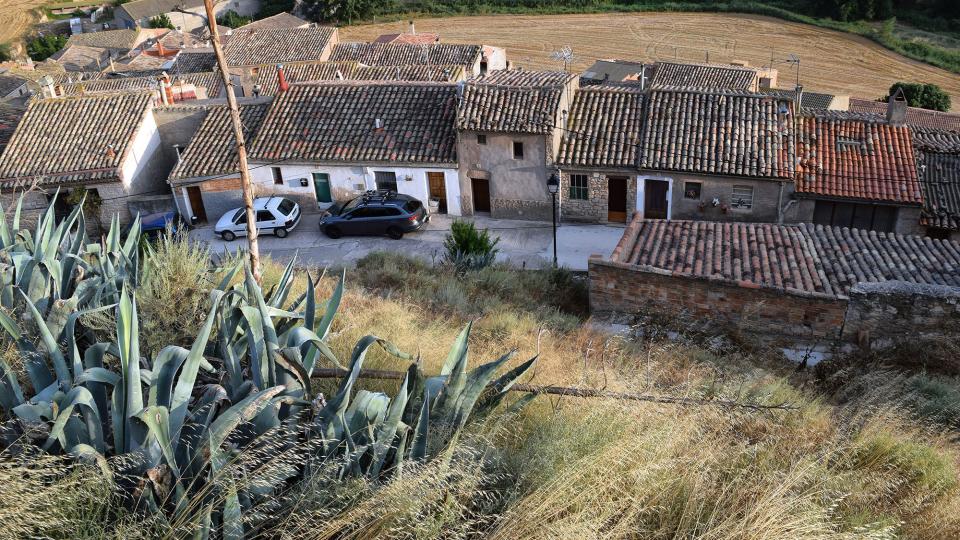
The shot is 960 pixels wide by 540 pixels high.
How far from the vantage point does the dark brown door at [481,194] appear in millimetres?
21891

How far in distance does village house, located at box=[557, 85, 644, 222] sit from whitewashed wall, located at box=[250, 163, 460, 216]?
348cm

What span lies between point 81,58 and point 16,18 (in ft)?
101

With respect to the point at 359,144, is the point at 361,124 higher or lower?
higher

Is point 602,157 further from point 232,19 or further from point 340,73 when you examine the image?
point 232,19

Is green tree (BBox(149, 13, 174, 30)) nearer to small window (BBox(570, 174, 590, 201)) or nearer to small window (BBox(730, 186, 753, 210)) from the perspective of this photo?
small window (BBox(570, 174, 590, 201))

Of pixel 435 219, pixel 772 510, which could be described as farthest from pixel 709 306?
pixel 435 219

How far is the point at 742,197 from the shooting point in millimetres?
19828

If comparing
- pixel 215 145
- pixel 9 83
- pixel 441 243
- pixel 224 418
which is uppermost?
pixel 224 418

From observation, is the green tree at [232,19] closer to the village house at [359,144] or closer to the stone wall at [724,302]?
the village house at [359,144]

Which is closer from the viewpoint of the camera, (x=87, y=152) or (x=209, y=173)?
(x=209, y=173)

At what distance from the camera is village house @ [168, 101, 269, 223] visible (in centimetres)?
2247

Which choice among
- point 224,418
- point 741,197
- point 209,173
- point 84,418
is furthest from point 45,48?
point 224,418

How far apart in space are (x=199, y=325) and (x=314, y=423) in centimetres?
279

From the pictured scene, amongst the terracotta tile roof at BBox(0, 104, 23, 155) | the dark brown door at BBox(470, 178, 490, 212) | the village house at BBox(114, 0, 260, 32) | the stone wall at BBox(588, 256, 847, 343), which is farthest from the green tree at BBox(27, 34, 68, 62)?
the stone wall at BBox(588, 256, 847, 343)
